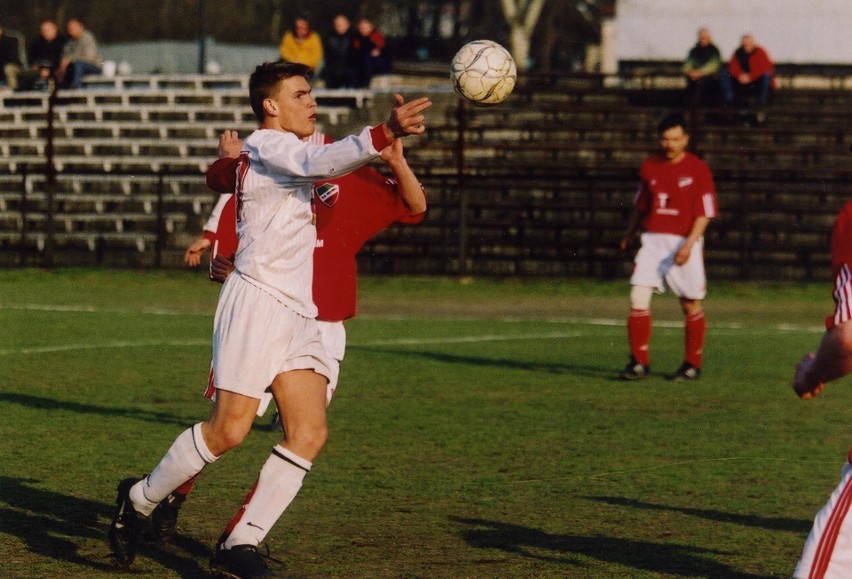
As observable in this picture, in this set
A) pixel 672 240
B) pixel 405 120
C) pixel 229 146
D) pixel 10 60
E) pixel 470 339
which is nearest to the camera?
pixel 405 120

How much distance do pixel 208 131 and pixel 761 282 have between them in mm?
10613

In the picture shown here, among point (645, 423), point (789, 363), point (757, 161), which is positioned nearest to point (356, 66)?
point (757, 161)

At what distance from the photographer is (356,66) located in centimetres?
2762

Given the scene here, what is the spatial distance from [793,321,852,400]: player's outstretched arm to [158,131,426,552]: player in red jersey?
208 cm

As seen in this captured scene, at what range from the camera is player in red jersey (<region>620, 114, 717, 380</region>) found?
1237 centimetres

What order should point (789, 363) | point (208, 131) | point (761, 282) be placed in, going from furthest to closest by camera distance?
1. point (208, 131)
2. point (761, 282)
3. point (789, 363)

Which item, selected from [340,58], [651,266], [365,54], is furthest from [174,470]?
[340,58]

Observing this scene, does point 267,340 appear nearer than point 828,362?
No

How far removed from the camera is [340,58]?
27891mm

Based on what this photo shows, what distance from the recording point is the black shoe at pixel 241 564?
5.59 meters

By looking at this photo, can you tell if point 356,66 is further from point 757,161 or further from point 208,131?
point 757,161

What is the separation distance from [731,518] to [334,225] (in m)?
2.38

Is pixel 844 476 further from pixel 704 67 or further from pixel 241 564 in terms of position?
pixel 704 67

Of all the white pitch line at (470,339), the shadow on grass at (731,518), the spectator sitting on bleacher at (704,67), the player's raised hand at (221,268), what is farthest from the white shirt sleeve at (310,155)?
the spectator sitting on bleacher at (704,67)
